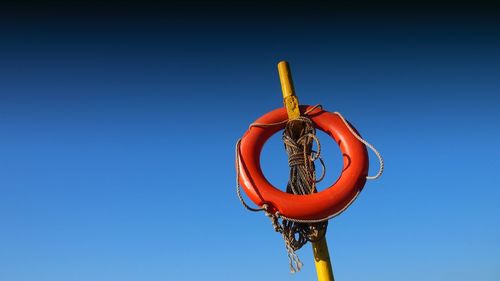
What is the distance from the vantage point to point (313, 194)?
9.03 feet

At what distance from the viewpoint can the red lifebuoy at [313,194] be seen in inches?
106

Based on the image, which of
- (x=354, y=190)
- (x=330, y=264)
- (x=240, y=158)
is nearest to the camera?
(x=330, y=264)

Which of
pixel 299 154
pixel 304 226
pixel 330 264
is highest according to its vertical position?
pixel 299 154

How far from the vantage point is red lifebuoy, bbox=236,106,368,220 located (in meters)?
2.70

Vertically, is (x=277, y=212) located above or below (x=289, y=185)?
below

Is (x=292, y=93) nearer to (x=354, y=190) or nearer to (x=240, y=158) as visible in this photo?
(x=240, y=158)

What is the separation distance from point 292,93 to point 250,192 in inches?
28.9

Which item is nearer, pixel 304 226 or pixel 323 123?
pixel 304 226

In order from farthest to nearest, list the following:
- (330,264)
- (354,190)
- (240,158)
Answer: (240,158)
(354,190)
(330,264)

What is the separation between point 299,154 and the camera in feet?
9.66

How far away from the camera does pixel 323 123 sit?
3043mm

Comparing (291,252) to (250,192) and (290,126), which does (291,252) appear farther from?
(290,126)

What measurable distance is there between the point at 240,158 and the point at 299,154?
40cm

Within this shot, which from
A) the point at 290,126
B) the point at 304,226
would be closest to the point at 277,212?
the point at 304,226
